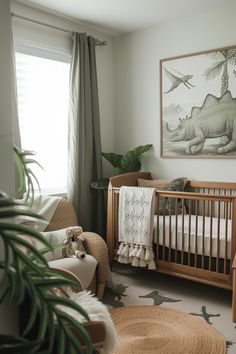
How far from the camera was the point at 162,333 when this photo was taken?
2281 millimetres

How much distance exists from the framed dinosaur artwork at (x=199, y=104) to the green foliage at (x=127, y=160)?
0.84ft

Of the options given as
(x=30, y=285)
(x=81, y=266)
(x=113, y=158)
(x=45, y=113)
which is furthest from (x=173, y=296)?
(x=30, y=285)

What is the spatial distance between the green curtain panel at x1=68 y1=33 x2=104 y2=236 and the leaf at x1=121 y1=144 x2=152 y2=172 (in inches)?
10.7

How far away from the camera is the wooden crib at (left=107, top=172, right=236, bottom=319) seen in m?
2.65

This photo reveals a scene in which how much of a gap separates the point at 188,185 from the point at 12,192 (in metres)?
2.53

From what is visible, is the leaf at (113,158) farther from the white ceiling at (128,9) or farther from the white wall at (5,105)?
the white wall at (5,105)

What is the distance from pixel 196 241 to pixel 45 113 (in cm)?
185

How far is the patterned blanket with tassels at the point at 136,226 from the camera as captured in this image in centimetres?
294

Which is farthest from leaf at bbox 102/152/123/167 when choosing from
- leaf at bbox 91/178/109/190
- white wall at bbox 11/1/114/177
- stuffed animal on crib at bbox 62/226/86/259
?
stuffed animal on crib at bbox 62/226/86/259

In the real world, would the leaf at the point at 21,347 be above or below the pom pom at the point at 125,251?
above

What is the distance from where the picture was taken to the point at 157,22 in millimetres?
3613

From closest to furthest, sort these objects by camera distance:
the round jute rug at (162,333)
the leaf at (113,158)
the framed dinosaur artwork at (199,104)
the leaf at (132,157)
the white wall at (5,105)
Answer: the white wall at (5,105)
the round jute rug at (162,333)
the framed dinosaur artwork at (199,104)
the leaf at (132,157)
the leaf at (113,158)

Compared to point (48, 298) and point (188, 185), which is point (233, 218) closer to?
point (188, 185)

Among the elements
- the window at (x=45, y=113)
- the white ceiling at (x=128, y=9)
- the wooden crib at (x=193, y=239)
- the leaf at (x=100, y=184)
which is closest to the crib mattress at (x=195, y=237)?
the wooden crib at (x=193, y=239)
